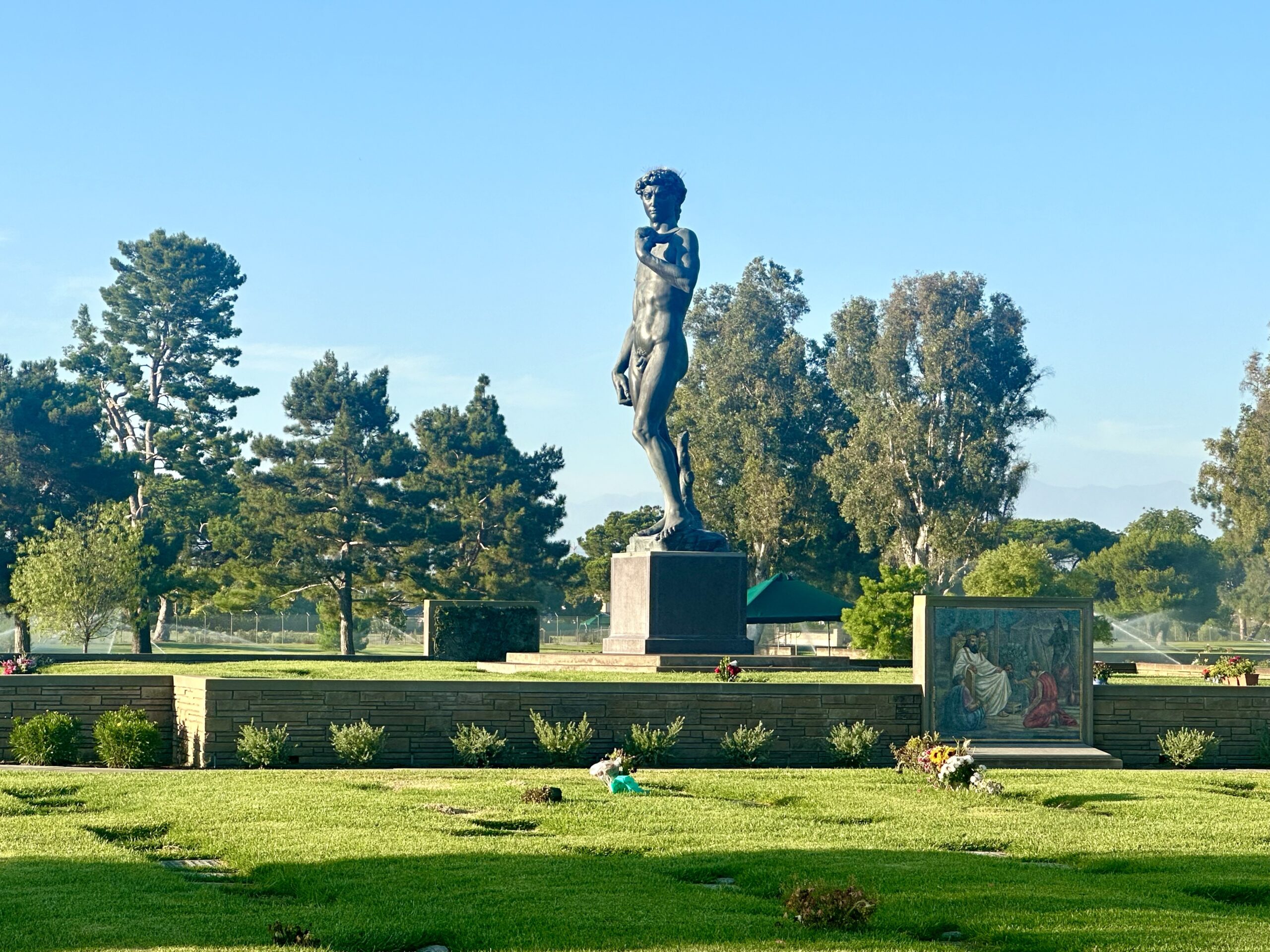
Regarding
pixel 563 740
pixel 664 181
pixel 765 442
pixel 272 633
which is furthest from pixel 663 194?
pixel 272 633

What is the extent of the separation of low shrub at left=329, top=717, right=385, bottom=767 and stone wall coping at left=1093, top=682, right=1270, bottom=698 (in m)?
9.67

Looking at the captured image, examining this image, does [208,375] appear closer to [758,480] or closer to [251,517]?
[251,517]

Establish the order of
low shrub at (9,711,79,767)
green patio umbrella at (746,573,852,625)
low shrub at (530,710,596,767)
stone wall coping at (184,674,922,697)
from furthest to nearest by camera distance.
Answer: green patio umbrella at (746,573,852,625), low shrub at (530,710,596,767), stone wall coping at (184,674,922,697), low shrub at (9,711,79,767)

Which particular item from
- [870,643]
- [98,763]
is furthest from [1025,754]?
[870,643]

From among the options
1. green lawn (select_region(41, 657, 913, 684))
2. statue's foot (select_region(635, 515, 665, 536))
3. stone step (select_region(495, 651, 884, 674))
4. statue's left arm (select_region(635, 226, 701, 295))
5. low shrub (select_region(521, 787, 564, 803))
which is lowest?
low shrub (select_region(521, 787, 564, 803))

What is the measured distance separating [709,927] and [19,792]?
9176 millimetres

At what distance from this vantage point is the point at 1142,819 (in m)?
15.5

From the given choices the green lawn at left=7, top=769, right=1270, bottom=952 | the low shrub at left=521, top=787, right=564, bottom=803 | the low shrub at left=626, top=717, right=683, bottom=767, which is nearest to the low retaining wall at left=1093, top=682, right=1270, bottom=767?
the green lawn at left=7, top=769, right=1270, bottom=952

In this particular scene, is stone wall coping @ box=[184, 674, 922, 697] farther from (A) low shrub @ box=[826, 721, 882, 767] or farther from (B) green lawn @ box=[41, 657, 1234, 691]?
(A) low shrub @ box=[826, 721, 882, 767]

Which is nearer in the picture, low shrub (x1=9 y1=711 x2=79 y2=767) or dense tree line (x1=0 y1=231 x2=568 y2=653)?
low shrub (x1=9 y1=711 x2=79 y2=767)

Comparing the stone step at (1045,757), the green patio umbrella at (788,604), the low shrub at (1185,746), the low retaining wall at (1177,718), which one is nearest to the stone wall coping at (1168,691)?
the low retaining wall at (1177,718)

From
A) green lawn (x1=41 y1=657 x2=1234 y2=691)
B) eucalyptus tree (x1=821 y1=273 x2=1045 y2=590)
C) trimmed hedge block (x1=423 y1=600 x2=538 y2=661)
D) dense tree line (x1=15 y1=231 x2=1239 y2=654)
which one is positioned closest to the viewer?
green lawn (x1=41 y1=657 x2=1234 y2=691)

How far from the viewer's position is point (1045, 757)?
21000mm

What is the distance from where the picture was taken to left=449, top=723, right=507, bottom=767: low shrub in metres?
20.1
